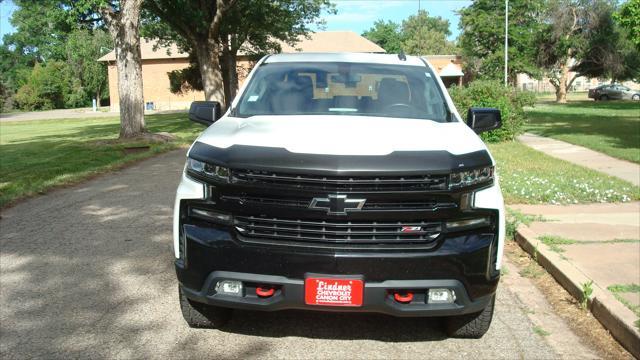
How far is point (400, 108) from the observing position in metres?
4.75

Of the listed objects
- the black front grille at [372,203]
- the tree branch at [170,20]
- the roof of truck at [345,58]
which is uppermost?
the tree branch at [170,20]

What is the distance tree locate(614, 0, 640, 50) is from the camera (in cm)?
1361

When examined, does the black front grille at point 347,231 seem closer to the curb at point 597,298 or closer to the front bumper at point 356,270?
the front bumper at point 356,270

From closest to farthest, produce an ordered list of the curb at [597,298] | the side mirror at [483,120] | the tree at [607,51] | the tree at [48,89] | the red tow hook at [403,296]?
the red tow hook at [403,296], the curb at [597,298], the side mirror at [483,120], the tree at [607,51], the tree at [48,89]

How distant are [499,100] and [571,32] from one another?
1758 inches

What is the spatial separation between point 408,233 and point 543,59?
193ft

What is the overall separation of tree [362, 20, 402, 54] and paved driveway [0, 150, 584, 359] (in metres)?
111

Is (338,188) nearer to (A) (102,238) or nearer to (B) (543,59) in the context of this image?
(A) (102,238)

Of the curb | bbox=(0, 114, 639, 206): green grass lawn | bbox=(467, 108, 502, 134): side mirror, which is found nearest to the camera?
the curb

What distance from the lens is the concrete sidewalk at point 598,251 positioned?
170 inches

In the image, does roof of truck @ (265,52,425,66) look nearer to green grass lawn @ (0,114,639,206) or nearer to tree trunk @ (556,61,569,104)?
green grass lawn @ (0,114,639,206)

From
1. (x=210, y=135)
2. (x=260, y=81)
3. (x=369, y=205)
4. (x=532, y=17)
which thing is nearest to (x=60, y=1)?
(x=260, y=81)

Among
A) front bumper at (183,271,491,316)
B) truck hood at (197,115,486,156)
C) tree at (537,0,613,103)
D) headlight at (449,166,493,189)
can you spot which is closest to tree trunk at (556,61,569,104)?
tree at (537,0,613,103)

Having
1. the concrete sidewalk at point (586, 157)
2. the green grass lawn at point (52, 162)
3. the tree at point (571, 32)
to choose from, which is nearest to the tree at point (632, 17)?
the concrete sidewalk at point (586, 157)
